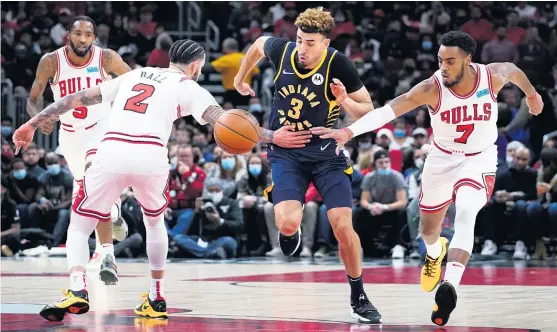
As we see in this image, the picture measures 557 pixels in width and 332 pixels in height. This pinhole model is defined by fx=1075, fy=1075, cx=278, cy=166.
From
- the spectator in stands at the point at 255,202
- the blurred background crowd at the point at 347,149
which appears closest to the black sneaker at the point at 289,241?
the blurred background crowd at the point at 347,149

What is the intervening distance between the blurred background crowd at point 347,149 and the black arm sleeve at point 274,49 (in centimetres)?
759

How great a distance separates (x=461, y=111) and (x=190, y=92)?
234 centimetres

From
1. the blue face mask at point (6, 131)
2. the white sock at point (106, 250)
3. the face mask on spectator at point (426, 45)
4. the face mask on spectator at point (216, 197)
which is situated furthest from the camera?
the face mask on spectator at point (426, 45)

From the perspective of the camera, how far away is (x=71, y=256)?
8445 millimetres

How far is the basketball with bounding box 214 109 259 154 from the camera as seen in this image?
27.0ft

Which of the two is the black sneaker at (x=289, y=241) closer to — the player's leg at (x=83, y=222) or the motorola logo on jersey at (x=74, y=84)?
the player's leg at (x=83, y=222)

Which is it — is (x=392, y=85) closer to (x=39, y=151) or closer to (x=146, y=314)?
(x=39, y=151)

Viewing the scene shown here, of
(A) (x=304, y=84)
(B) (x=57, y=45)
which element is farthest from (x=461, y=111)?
(B) (x=57, y=45)

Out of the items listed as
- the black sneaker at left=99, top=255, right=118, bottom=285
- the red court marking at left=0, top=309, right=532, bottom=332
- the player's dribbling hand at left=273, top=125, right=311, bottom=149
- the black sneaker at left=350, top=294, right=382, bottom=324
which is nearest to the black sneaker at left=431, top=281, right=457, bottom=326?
the red court marking at left=0, top=309, right=532, bottom=332

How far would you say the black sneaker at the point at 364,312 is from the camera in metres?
8.30

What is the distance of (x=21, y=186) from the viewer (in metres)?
19.9

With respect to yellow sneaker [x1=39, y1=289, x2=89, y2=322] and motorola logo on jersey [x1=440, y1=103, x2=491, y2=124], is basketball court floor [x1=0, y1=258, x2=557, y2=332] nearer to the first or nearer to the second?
yellow sneaker [x1=39, y1=289, x2=89, y2=322]

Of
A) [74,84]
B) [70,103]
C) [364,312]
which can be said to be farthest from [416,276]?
[70,103]

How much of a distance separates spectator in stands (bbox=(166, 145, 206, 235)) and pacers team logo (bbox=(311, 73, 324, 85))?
957 centimetres
